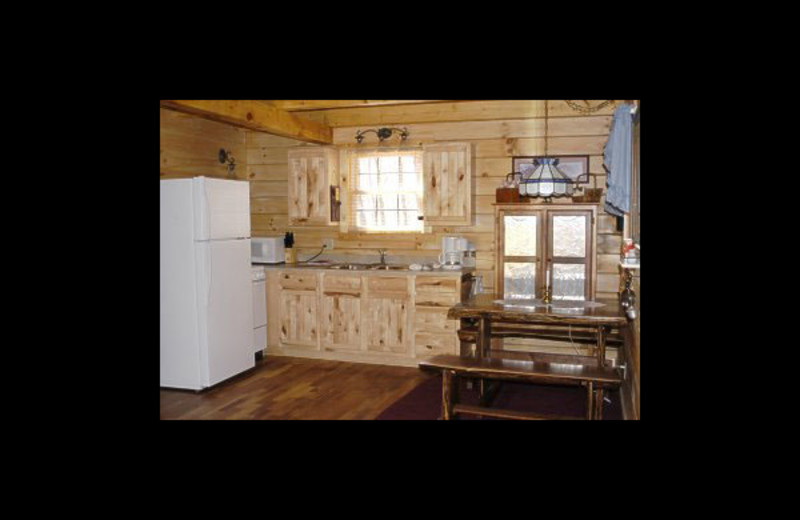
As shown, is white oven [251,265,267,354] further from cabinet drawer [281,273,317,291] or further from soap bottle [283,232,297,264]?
soap bottle [283,232,297,264]

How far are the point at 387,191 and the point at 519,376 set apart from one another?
3035mm

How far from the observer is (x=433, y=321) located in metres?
5.39

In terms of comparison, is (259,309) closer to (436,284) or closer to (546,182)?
(436,284)

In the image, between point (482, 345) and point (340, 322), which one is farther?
point (340, 322)

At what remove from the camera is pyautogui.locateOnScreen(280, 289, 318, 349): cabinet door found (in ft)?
18.9

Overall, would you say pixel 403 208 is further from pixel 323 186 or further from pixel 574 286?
pixel 574 286

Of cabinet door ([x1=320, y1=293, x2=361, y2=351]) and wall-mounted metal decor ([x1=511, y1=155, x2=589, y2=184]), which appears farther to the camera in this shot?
cabinet door ([x1=320, y1=293, x2=361, y2=351])

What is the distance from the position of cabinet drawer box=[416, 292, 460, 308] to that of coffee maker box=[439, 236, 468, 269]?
432 mm

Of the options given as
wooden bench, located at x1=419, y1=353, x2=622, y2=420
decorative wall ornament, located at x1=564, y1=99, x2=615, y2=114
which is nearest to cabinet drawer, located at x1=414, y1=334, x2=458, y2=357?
wooden bench, located at x1=419, y1=353, x2=622, y2=420

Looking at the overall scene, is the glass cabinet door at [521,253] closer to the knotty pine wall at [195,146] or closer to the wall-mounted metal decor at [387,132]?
the wall-mounted metal decor at [387,132]

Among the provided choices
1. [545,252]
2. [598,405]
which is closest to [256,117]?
[545,252]

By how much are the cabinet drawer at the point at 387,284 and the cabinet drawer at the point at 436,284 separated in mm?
124

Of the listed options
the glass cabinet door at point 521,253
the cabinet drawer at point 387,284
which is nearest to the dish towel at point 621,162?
the glass cabinet door at point 521,253

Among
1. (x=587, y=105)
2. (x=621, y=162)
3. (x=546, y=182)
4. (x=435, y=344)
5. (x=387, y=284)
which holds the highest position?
(x=587, y=105)
